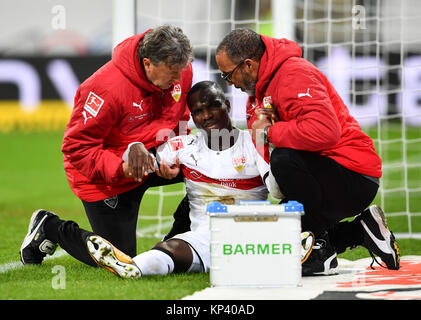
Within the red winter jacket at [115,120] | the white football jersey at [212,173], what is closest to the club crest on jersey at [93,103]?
the red winter jacket at [115,120]

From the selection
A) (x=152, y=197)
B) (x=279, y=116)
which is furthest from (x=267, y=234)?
(x=152, y=197)

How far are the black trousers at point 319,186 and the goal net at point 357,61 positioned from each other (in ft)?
5.76

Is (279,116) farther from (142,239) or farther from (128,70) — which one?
(142,239)

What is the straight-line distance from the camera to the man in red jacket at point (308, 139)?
3406 millimetres

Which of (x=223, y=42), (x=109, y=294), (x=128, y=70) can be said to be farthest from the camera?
(x=128, y=70)

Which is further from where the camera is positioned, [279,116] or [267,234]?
[279,116]

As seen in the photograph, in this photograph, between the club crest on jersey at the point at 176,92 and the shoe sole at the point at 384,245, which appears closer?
the shoe sole at the point at 384,245

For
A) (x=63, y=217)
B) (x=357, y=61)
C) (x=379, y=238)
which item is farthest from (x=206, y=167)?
(x=357, y=61)

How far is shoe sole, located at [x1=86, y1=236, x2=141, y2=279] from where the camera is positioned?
340 centimetres

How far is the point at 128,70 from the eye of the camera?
3914 millimetres

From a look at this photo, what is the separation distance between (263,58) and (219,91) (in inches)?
17.9

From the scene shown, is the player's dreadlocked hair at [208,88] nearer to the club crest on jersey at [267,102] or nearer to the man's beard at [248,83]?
the man's beard at [248,83]

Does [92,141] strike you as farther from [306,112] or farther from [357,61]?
[357,61]

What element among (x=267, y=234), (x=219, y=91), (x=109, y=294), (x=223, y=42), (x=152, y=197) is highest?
(x=223, y=42)
